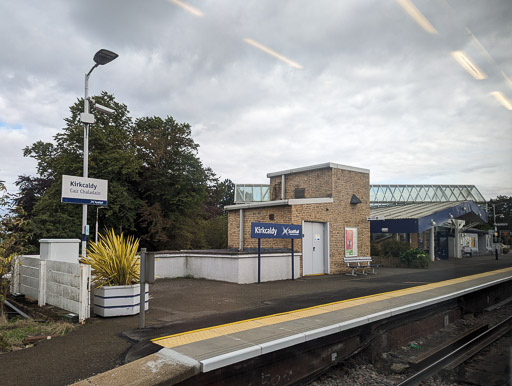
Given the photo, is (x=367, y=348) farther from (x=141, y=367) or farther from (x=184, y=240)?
(x=184, y=240)

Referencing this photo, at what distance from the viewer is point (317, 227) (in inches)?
658

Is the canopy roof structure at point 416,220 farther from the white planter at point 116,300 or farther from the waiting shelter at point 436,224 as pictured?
the white planter at point 116,300

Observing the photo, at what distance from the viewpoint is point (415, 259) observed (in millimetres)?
21469

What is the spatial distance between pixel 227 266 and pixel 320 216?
514 centimetres

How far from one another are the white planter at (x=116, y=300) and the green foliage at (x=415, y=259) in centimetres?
1766

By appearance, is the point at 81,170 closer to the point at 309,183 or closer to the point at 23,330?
the point at 309,183

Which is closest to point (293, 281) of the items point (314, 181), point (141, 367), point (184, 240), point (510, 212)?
point (314, 181)

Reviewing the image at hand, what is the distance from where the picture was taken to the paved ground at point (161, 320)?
4.86m

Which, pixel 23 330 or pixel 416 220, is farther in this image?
pixel 416 220

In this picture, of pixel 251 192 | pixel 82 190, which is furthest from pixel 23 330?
pixel 251 192

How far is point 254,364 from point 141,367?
1606 millimetres

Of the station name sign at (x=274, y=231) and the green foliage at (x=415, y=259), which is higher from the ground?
the station name sign at (x=274, y=231)

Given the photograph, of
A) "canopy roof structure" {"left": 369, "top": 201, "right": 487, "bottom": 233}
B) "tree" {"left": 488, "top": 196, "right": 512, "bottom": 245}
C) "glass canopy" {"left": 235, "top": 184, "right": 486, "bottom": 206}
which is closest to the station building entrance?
"canopy roof structure" {"left": 369, "top": 201, "right": 487, "bottom": 233}

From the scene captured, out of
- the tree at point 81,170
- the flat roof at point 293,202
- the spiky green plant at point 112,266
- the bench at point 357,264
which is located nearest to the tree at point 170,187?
the tree at point 81,170
